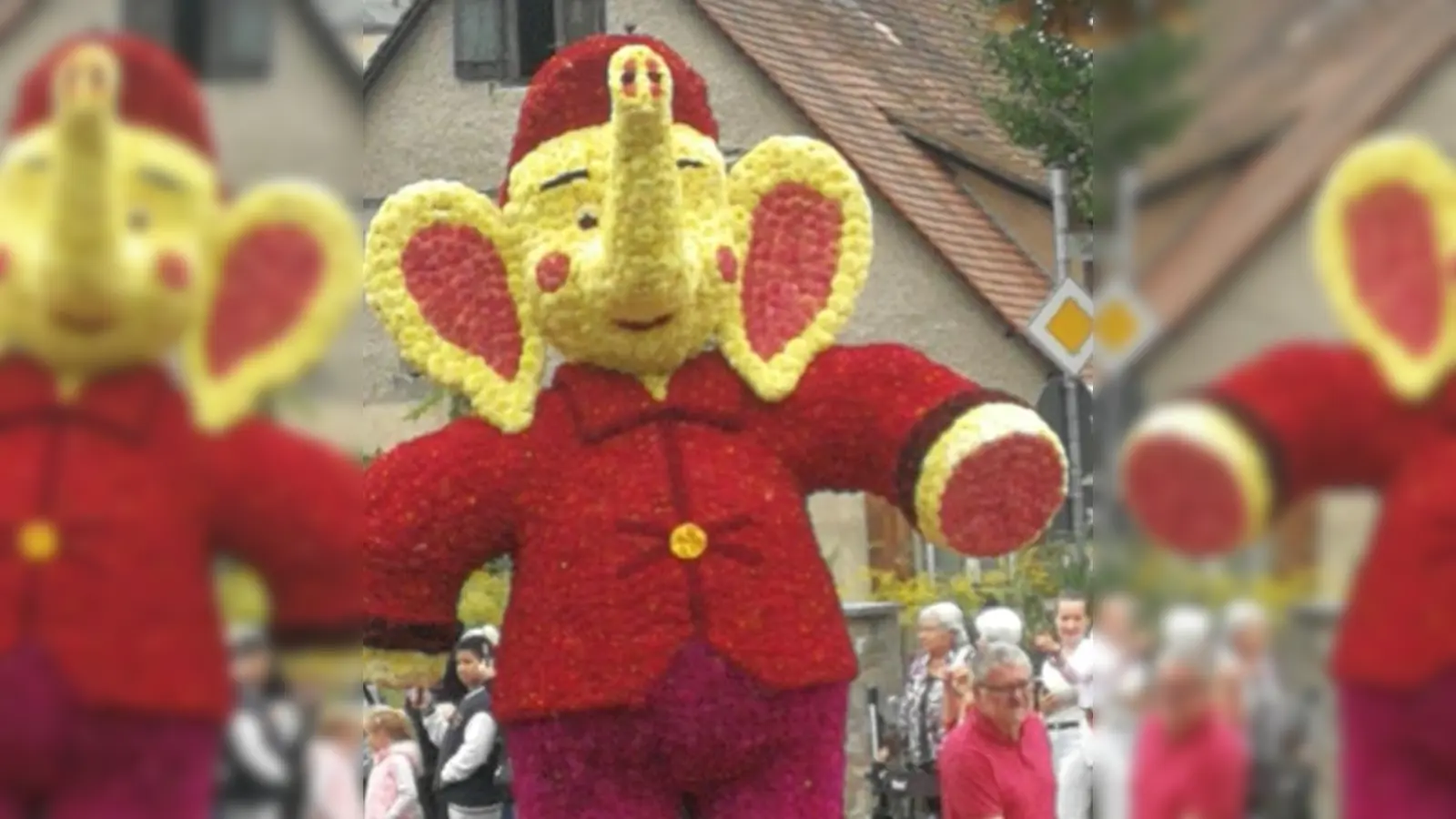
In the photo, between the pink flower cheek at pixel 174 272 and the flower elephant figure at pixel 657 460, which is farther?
the flower elephant figure at pixel 657 460

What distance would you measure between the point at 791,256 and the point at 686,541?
39 centimetres

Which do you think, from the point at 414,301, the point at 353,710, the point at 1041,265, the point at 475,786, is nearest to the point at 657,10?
the point at 1041,265

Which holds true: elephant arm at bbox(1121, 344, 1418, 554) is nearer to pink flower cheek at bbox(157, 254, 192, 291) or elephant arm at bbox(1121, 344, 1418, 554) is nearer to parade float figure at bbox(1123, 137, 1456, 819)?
parade float figure at bbox(1123, 137, 1456, 819)

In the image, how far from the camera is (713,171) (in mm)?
3205

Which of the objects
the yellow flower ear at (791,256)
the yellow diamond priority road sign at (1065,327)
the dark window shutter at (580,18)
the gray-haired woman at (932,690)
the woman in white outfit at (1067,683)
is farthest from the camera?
the dark window shutter at (580,18)

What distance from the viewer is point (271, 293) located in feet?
5.22

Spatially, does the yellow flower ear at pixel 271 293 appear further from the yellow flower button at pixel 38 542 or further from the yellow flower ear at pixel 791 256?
the yellow flower ear at pixel 791 256

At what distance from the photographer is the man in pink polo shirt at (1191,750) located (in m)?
1.47

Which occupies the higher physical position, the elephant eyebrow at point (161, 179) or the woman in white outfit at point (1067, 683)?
the elephant eyebrow at point (161, 179)

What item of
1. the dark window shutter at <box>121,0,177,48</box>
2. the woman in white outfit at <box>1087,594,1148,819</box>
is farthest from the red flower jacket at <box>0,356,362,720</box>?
the woman in white outfit at <box>1087,594,1148,819</box>

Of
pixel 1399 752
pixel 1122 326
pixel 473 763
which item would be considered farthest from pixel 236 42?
pixel 473 763

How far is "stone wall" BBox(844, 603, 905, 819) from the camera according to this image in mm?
7406

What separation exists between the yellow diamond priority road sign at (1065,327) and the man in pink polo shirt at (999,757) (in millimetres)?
786

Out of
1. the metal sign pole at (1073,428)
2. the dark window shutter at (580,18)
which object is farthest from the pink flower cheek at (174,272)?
the dark window shutter at (580,18)
